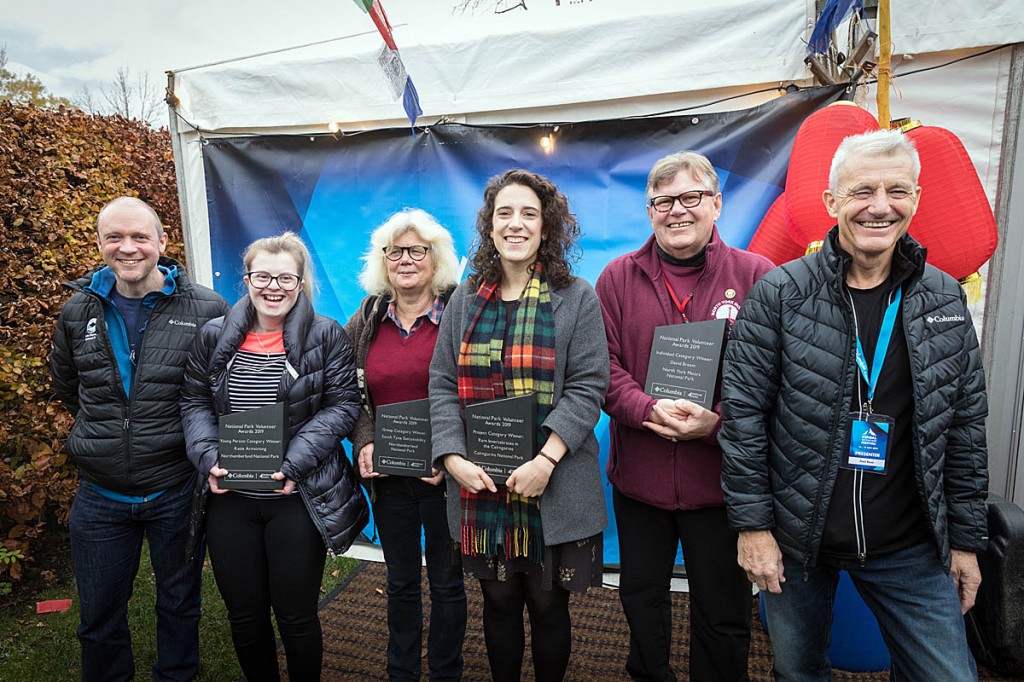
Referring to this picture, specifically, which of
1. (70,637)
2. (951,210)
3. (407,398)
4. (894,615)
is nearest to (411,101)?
(407,398)

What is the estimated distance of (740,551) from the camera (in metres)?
1.64

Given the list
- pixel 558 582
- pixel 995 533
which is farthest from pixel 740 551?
pixel 995 533

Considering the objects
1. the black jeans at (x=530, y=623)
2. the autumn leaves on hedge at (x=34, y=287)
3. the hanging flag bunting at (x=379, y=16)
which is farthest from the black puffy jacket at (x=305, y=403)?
the autumn leaves on hedge at (x=34, y=287)

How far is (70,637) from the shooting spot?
2908 millimetres

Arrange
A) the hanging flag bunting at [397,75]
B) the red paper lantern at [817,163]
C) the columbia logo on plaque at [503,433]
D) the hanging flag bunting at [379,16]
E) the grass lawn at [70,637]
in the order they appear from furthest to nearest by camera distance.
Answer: the hanging flag bunting at [397,75] → the grass lawn at [70,637] → the hanging flag bunting at [379,16] → the red paper lantern at [817,163] → the columbia logo on plaque at [503,433]

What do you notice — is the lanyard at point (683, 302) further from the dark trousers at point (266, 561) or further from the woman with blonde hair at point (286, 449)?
the dark trousers at point (266, 561)

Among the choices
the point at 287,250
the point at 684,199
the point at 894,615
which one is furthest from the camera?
the point at 287,250

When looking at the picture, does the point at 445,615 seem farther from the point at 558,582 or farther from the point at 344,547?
the point at 558,582

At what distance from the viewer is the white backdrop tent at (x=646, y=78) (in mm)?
2434

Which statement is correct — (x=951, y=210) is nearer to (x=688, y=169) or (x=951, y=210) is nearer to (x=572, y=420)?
(x=688, y=169)

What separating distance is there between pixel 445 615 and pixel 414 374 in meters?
0.97

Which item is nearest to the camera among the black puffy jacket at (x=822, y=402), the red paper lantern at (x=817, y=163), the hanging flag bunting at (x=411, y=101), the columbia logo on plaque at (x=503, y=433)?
the black puffy jacket at (x=822, y=402)

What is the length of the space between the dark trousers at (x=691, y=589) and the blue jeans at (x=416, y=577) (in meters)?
0.68

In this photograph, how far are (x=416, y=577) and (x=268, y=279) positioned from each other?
1287 mm
